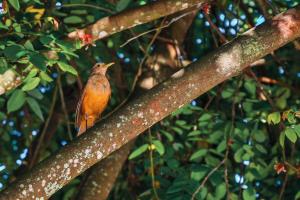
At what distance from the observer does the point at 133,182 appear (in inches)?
255

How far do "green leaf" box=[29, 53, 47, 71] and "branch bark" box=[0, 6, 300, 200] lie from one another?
43cm

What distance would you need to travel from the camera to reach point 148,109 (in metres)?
3.73

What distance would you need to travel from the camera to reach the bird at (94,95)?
224 inches

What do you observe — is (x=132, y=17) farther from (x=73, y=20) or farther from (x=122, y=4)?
(x=73, y=20)

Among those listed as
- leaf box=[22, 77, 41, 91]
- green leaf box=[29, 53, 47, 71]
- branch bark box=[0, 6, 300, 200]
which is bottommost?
branch bark box=[0, 6, 300, 200]

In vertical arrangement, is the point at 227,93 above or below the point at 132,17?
below

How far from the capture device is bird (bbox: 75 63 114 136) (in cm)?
568

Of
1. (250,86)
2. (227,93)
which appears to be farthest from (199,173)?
(250,86)

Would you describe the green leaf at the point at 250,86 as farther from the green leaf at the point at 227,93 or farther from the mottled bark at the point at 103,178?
the mottled bark at the point at 103,178

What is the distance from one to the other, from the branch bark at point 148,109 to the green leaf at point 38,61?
427 mm

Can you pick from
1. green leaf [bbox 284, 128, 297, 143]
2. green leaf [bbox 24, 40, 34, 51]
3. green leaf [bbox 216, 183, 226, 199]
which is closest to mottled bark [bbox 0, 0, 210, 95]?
green leaf [bbox 24, 40, 34, 51]

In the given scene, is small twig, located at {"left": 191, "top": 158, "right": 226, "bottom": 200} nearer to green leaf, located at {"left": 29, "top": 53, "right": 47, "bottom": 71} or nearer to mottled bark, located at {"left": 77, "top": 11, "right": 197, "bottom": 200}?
mottled bark, located at {"left": 77, "top": 11, "right": 197, "bottom": 200}

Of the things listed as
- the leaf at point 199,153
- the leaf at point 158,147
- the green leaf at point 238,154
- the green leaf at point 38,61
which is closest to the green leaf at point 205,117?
the leaf at point 199,153

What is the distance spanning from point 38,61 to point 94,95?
6.94 feet
